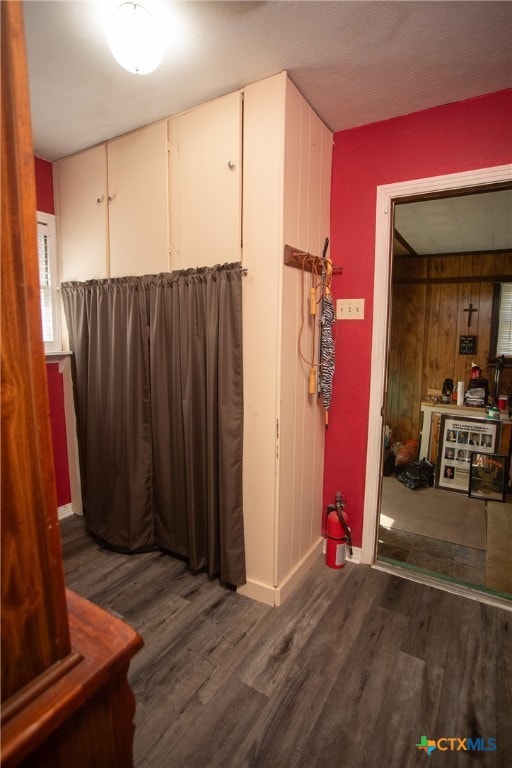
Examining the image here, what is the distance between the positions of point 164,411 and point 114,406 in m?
0.39

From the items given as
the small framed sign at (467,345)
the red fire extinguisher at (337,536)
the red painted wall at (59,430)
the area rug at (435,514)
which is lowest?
the area rug at (435,514)

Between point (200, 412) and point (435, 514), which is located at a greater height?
point (200, 412)

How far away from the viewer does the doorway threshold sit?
2123mm

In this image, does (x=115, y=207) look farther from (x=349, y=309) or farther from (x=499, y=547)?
(x=499, y=547)

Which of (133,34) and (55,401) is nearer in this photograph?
(133,34)

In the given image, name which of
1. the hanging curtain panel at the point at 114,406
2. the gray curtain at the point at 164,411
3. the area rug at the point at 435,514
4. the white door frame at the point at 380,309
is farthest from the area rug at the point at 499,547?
the hanging curtain panel at the point at 114,406

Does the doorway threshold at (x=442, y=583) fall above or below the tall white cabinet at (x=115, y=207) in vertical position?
below

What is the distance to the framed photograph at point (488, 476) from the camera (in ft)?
11.7

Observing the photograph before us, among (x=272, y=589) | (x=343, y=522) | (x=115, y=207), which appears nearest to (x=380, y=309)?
(x=343, y=522)

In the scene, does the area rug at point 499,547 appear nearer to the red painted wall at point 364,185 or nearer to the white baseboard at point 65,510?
the red painted wall at point 364,185

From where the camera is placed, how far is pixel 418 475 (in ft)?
12.6

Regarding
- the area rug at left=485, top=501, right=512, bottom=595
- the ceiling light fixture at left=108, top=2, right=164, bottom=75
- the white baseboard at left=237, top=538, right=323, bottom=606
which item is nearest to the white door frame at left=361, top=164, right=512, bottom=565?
the white baseboard at left=237, top=538, right=323, bottom=606

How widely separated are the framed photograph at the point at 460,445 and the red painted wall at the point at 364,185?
1849 millimetres

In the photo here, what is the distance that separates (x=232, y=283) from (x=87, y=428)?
4.97 feet
